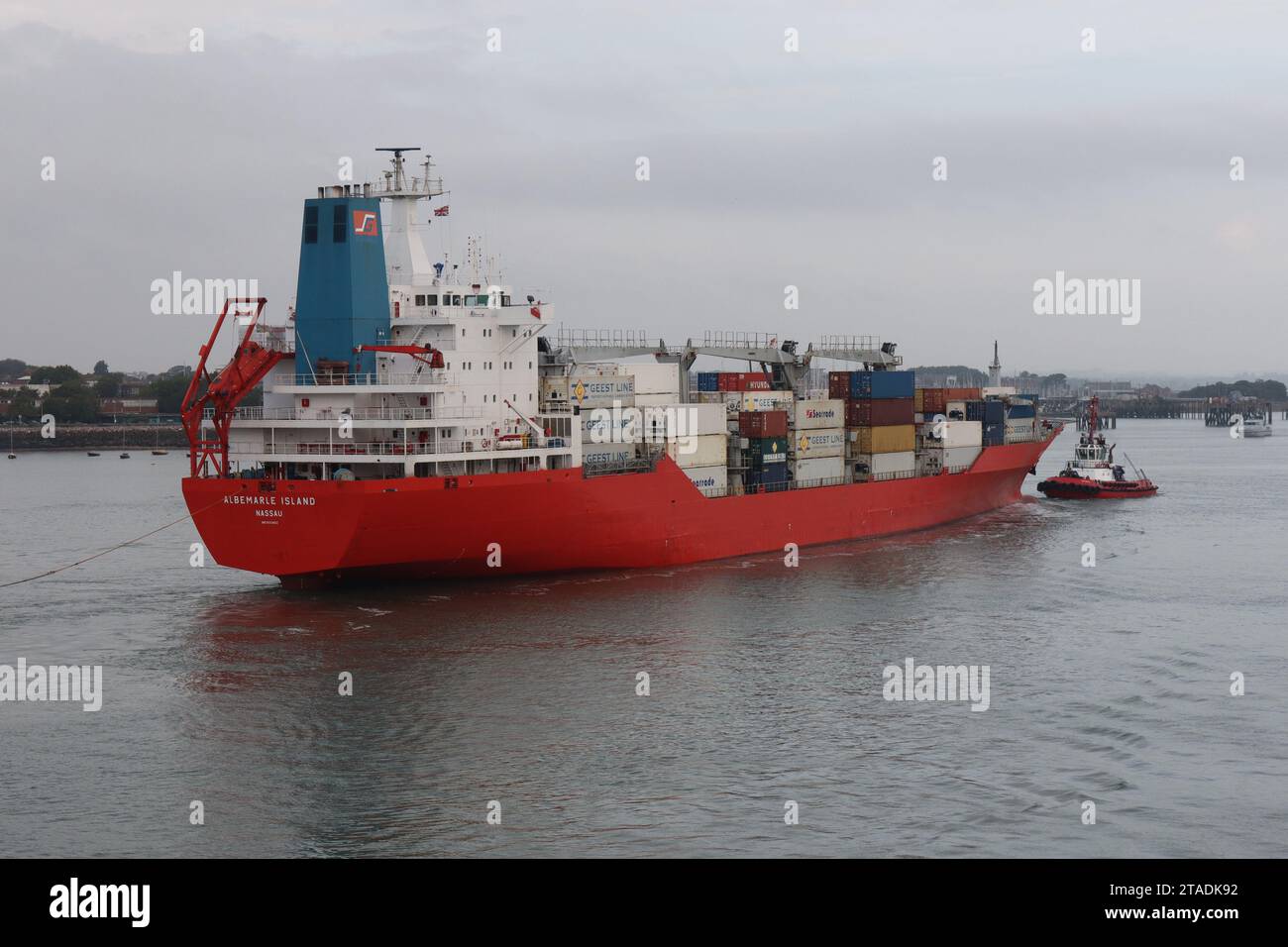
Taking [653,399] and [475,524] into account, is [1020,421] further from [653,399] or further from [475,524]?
[475,524]

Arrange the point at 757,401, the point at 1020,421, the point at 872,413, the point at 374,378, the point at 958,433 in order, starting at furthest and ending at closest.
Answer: the point at 1020,421 → the point at 958,433 → the point at 872,413 → the point at 757,401 → the point at 374,378

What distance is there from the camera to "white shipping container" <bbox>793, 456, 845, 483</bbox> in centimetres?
4934

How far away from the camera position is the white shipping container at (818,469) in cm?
4934

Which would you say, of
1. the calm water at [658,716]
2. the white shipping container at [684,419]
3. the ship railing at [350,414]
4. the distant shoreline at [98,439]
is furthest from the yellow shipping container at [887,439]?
the distant shoreline at [98,439]

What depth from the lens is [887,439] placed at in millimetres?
53688

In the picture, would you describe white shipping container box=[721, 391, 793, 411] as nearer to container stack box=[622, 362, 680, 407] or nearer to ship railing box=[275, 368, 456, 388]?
container stack box=[622, 362, 680, 407]

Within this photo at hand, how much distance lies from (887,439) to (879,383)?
2261mm

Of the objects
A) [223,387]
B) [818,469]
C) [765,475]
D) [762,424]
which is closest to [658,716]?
[223,387]

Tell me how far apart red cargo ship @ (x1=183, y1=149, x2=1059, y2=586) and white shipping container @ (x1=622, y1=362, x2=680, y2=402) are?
0.08 metres

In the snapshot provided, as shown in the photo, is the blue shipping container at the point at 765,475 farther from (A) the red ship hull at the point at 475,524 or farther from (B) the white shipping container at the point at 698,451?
(B) the white shipping container at the point at 698,451

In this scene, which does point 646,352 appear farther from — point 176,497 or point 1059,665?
point 176,497

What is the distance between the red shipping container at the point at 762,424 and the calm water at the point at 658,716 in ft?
18.6

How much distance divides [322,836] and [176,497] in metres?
55.6

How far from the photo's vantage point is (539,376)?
42938mm
